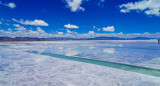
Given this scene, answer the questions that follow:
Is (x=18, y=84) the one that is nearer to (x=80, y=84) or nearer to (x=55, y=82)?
(x=55, y=82)

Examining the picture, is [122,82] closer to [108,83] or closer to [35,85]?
[108,83]

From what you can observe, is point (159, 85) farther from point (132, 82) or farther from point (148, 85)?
point (132, 82)

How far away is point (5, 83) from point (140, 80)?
3.12 metres

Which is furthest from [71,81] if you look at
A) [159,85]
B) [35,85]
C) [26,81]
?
[159,85]

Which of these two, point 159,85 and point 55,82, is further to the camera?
point 55,82

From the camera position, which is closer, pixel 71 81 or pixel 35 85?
pixel 35 85

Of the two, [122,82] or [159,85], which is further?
[122,82]

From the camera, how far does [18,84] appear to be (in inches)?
85.0

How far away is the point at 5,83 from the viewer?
2.22 metres

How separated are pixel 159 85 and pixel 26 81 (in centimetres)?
297

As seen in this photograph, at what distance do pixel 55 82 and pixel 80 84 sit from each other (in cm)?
59

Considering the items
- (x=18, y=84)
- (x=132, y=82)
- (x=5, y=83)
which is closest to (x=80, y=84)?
(x=132, y=82)

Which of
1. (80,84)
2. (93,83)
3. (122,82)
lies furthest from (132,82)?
(80,84)

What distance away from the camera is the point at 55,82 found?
2277mm
